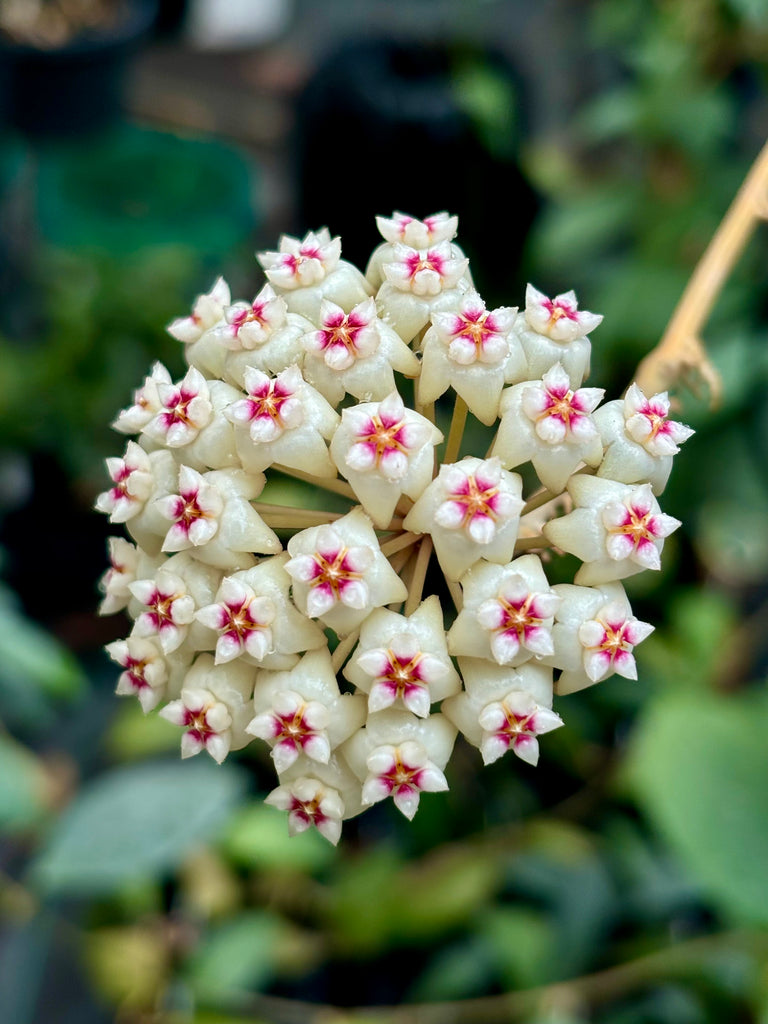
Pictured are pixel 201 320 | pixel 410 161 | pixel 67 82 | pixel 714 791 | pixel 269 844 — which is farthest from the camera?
pixel 67 82

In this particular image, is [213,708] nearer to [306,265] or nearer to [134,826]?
[306,265]

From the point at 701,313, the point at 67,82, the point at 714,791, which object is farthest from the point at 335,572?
the point at 67,82

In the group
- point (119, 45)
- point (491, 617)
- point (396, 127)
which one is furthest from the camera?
point (119, 45)

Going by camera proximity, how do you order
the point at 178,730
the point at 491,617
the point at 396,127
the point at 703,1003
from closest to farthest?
the point at 491,617 < the point at 703,1003 < the point at 178,730 < the point at 396,127

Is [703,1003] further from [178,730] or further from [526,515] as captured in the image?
[526,515]

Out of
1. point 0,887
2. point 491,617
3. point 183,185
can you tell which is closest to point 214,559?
point 491,617

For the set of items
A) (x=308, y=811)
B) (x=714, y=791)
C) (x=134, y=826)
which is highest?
→ (x=308, y=811)
